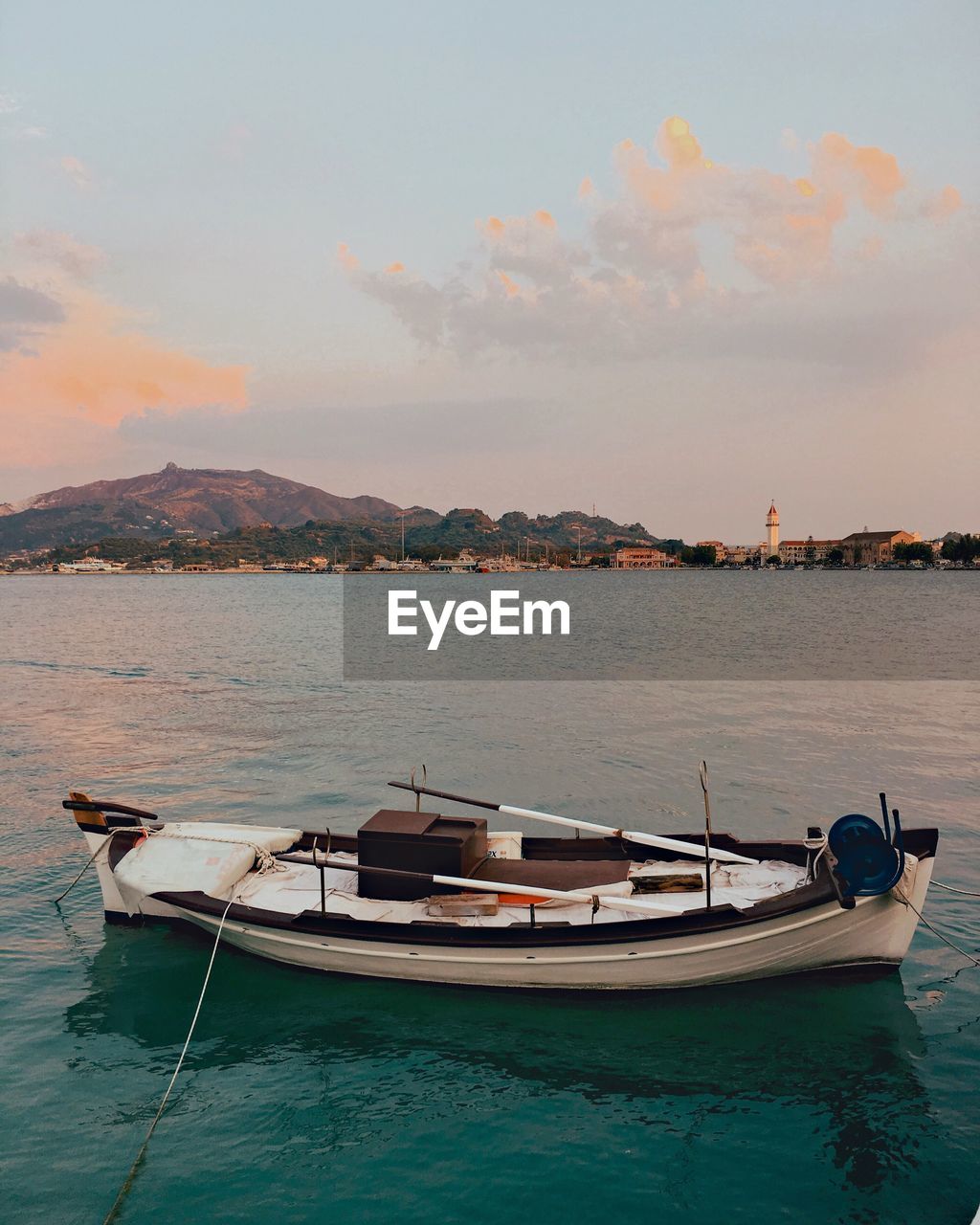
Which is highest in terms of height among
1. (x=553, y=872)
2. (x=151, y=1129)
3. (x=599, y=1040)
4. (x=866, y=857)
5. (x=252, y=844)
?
(x=866, y=857)

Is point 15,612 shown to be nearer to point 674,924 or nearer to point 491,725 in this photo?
point 491,725

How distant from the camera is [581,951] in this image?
13.6 meters

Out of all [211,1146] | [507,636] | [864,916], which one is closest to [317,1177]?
[211,1146]

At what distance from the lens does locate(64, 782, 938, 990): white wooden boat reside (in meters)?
13.5

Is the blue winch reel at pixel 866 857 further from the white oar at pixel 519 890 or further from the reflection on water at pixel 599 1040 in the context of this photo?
the white oar at pixel 519 890

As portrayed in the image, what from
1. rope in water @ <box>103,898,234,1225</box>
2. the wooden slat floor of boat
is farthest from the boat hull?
the wooden slat floor of boat

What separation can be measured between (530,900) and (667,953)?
8.14 feet

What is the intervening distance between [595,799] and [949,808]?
10314mm

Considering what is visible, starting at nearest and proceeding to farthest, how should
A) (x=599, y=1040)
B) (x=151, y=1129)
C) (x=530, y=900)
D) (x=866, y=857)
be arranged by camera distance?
(x=151, y=1129)
(x=599, y=1040)
(x=866, y=857)
(x=530, y=900)

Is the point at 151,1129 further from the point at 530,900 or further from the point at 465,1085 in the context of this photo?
Result: the point at 530,900

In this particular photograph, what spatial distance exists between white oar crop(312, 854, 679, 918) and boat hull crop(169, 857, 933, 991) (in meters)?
0.53

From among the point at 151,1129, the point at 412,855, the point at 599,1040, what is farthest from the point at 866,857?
the point at 151,1129

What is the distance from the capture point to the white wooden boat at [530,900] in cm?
1355

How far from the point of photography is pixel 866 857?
13.6m
